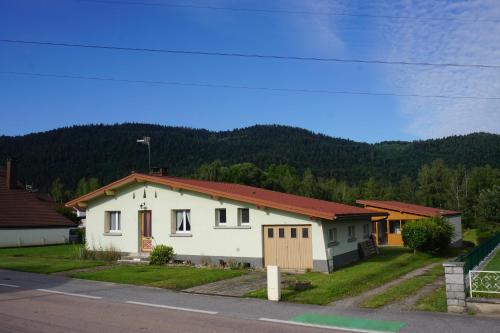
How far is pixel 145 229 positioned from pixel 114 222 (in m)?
2.24

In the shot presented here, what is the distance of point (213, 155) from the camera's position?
5007 inches

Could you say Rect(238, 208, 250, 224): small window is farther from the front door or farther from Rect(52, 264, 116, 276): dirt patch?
Rect(52, 264, 116, 276): dirt patch

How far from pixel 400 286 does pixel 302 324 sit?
619 cm

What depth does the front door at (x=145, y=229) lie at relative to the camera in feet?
77.0

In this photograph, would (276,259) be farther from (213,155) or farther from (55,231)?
(213,155)

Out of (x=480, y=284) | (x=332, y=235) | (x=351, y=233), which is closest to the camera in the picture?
(x=480, y=284)

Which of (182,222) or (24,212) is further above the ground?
(24,212)

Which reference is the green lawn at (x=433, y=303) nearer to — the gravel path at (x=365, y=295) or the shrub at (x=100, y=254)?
the gravel path at (x=365, y=295)

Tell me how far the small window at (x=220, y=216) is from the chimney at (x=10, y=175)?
95.4ft

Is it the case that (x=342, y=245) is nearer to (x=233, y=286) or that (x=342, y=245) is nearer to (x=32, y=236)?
(x=233, y=286)

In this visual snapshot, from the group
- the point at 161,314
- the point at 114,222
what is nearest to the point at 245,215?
the point at 114,222

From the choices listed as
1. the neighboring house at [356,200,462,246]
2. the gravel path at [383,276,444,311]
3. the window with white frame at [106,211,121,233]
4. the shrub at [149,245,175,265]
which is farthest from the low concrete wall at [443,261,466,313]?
the neighboring house at [356,200,462,246]

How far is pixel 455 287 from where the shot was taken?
433 inches

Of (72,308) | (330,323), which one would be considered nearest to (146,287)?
(72,308)
